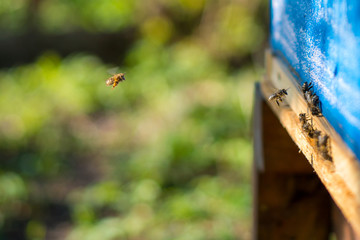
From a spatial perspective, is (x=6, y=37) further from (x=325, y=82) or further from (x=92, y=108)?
(x=325, y=82)

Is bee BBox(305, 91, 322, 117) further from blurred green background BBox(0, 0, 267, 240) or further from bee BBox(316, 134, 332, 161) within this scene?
blurred green background BBox(0, 0, 267, 240)

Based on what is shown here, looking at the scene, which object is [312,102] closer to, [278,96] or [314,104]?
[314,104]

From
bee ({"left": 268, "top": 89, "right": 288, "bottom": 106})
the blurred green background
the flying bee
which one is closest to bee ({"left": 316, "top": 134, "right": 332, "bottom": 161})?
the flying bee

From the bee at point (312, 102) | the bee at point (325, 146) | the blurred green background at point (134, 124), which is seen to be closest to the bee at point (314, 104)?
the bee at point (312, 102)

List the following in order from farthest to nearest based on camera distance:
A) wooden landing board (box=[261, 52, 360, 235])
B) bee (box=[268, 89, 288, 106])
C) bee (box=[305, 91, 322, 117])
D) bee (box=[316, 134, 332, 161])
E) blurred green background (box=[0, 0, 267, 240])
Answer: blurred green background (box=[0, 0, 267, 240]), bee (box=[268, 89, 288, 106]), bee (box=[305, 91, 322, 117]), bee (box=[316, 134, 332, 161]), wooden landing board (box=[261, 52, 360, 235])

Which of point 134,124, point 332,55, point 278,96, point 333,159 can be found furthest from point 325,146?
point 134,124

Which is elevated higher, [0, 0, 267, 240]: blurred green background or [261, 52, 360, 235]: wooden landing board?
[0, 0, 267, 240]: blurred green background
